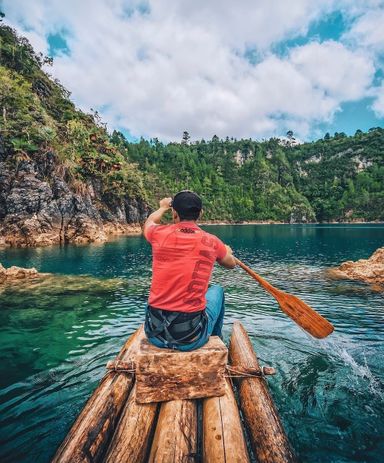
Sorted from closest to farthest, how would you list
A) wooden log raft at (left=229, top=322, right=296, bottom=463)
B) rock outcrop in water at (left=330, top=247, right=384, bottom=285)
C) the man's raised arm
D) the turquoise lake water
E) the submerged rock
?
wooden log raft at (left=229, top=322, right=296, bottom=463), the man's raised arm, the turquoise lake water, the submerged rock, rock outcrop in water at (left=330, top=247, right=384, bottom=285)

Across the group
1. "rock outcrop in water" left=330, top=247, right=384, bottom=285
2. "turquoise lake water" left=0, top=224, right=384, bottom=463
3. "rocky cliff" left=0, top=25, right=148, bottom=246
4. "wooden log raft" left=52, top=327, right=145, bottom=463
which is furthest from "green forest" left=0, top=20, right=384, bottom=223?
"wooden log raft" left=52, top=327, right=145, bottom=463

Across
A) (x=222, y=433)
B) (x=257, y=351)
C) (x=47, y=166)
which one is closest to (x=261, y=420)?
(x=222, y=433)

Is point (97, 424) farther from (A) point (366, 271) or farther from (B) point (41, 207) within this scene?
(B) point (41, 207)

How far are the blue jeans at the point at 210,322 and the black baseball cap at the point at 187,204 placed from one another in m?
1.83

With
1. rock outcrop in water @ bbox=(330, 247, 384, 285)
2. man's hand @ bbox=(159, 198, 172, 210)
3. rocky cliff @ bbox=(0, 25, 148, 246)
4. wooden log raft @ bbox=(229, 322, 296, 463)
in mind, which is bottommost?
rock outcrop in water @ bbox=(330, 247, 384, 285)

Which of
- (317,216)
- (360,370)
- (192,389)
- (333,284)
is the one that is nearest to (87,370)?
(192,389)

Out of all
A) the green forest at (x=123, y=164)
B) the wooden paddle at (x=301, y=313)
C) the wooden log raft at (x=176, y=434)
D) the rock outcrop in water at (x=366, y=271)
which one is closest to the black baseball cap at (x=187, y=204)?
the wooden paddle at (x=301, y=313)

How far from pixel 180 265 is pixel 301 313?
3.94 metres

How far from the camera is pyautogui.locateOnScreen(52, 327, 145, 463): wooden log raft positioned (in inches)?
132

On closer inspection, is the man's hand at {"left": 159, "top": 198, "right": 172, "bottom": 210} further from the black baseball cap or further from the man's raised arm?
the black baseball cap

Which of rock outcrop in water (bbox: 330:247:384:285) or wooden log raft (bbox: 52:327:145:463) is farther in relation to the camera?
rock outcrop in water (bbox: 330:247:384:285)

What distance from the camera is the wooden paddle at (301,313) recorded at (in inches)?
253

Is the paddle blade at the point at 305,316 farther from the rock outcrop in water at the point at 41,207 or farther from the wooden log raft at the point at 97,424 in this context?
the rock outcrop in water at the point at 41,207

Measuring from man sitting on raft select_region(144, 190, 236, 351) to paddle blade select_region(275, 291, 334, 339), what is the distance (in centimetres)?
304
